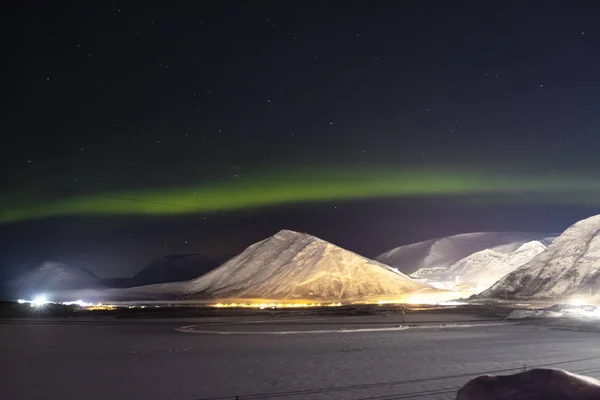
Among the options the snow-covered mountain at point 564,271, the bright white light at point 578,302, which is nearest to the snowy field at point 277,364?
the bright white light at point 578,302

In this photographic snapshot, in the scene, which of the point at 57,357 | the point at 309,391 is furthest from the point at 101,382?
the point at 57,357

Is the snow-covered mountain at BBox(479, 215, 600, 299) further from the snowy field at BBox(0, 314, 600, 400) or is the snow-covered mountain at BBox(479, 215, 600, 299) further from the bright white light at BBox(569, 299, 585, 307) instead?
the snowy field at BBox(0, 314, 600, 400)

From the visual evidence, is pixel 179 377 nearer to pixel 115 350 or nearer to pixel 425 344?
pixel 115 350

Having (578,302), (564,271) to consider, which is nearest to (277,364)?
(578,302)

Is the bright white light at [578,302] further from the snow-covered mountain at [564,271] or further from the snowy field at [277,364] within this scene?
the snowy field at [277,364]

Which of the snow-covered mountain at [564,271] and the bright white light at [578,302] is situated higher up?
the snow-covered mountain at [564,271]

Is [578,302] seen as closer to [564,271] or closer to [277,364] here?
[564,271]

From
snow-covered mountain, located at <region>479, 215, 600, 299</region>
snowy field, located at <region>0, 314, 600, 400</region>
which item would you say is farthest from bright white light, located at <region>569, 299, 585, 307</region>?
snowy field, located at <region>0, 314, 600, 400</region>
